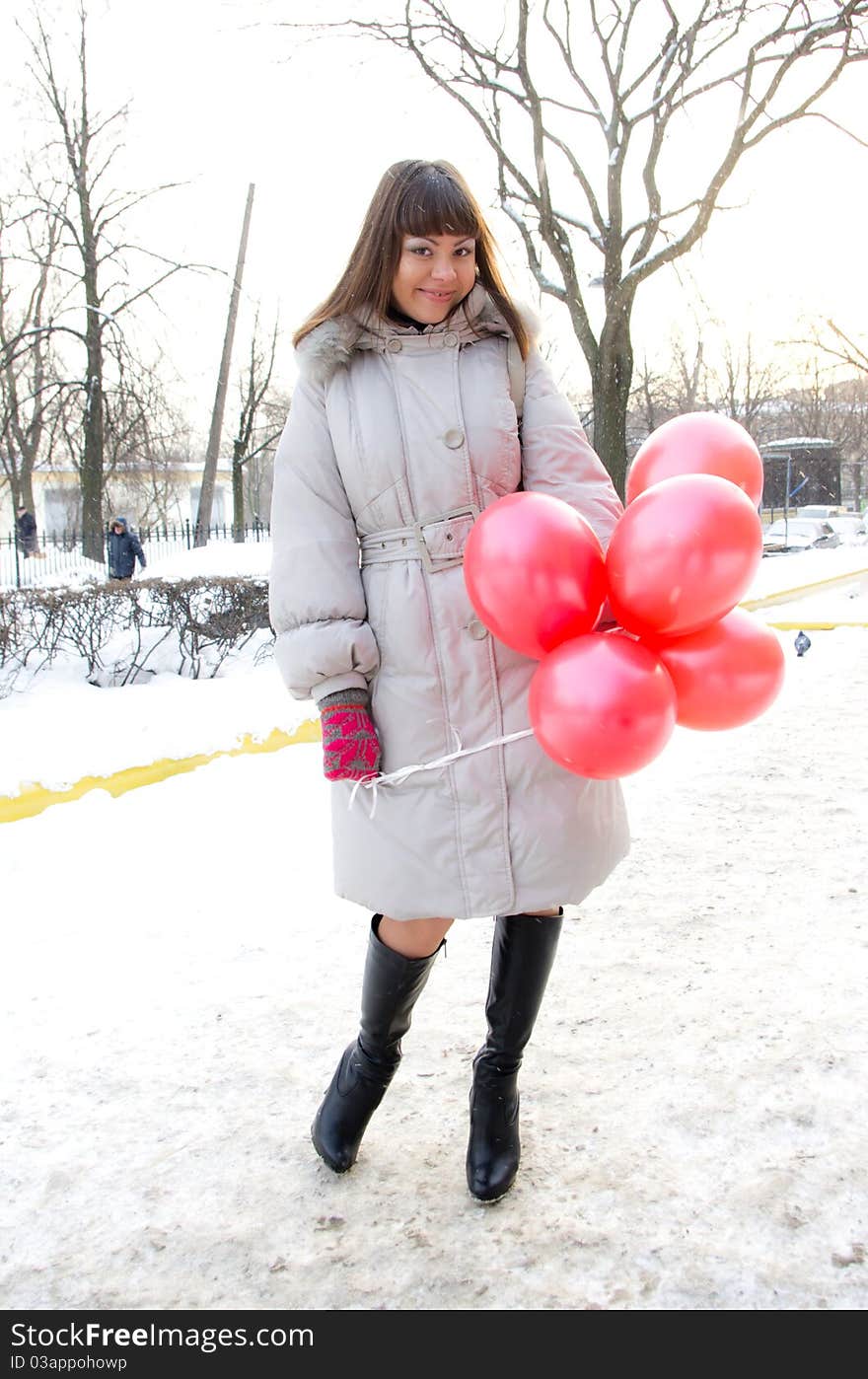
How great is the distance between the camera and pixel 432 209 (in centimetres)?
201

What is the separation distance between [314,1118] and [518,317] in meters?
1.67

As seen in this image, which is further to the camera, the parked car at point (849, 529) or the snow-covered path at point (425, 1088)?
the parked car at point (849, 529)

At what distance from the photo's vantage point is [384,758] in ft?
6.82

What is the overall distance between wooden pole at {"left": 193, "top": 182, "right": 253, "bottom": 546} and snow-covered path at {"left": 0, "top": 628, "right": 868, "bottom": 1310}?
14871mm

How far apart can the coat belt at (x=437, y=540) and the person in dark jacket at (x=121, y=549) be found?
1466 centimetres

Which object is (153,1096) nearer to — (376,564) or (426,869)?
(426,869)

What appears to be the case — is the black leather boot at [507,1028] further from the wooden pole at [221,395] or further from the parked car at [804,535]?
the parked car at [804,535]

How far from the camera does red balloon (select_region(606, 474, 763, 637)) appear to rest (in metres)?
1.72

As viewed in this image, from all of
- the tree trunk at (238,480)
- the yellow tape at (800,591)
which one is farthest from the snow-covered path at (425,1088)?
the tree trunk at (238,480)

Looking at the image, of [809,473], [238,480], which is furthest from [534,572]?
[809,473]

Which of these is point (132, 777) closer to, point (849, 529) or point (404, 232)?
point (404, 232)

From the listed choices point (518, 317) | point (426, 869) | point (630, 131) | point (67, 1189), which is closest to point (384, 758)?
point (426, 869)

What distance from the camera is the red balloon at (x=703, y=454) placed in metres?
2.00
